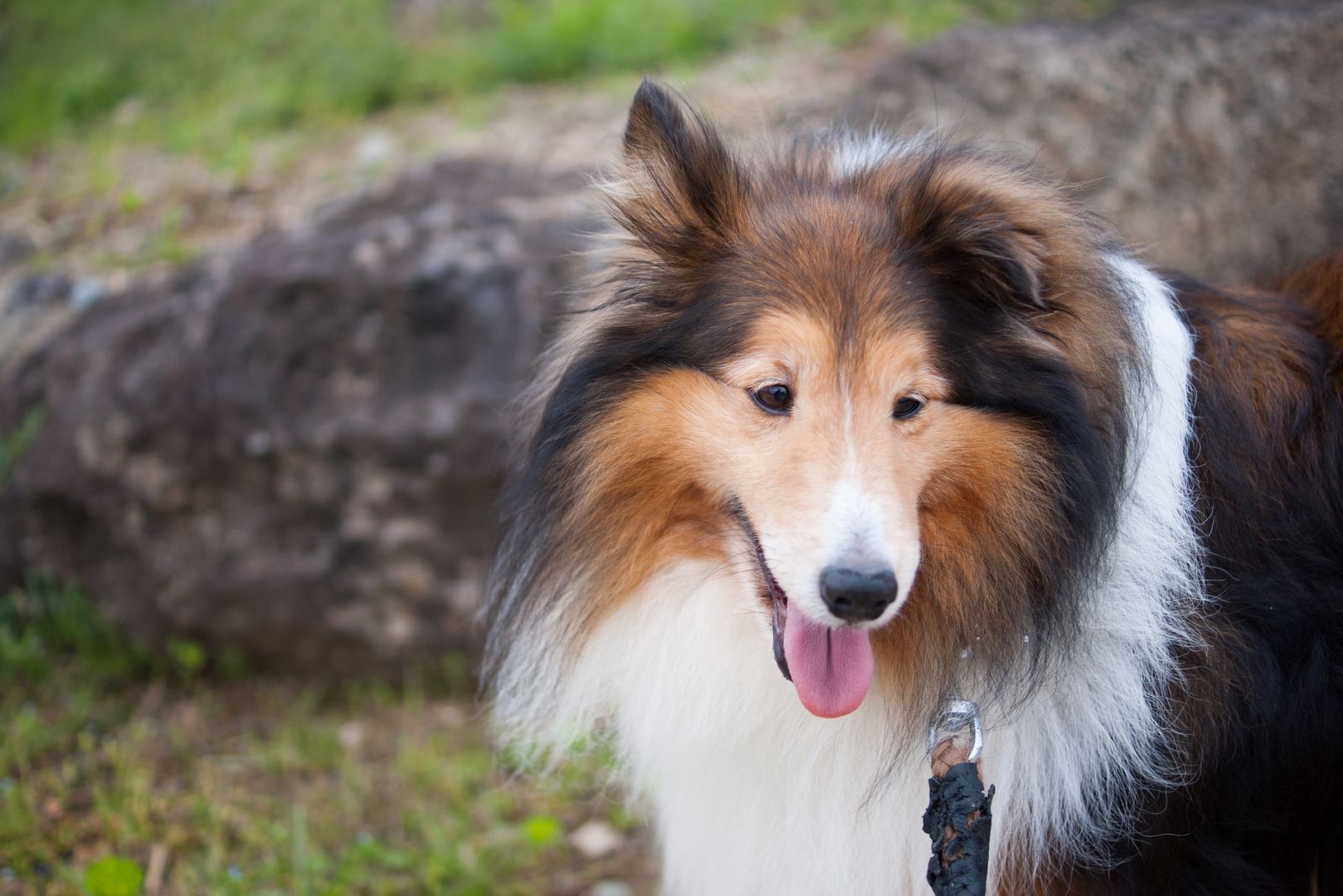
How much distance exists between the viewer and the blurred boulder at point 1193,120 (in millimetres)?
3980

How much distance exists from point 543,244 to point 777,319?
2.28 meters

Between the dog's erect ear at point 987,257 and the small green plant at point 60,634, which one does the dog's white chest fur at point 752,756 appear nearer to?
the dog's erect ear at point 987,257

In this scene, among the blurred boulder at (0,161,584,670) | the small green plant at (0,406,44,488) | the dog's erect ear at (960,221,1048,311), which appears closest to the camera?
the dog's erect ear at (960,221,1048,311)

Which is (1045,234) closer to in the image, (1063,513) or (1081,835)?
(1063,513)

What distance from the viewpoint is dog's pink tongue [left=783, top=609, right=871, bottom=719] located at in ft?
6.53

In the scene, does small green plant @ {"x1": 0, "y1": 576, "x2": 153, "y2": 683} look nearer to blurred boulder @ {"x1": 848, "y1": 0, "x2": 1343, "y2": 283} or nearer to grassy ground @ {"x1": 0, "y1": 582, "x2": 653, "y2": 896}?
grassy ground @ {"x1": 0, "y1": 582, "x2": 653, "y2": 896}

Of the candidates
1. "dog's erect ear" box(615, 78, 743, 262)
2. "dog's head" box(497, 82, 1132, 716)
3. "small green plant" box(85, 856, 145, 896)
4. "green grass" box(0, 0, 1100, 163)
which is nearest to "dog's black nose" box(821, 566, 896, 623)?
"dog's head" box(497, 82, 1132, 716)

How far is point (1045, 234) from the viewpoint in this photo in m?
2.08

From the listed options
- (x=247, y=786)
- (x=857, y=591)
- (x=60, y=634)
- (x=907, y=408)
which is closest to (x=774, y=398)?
(x=907, y=408)

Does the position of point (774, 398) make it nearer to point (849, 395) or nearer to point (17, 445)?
point (849, 395)

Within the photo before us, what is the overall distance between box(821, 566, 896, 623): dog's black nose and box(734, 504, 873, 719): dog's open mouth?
18 cm

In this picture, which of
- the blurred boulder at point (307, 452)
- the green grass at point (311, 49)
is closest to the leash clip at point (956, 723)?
the blurred boulder at point (307, 452)

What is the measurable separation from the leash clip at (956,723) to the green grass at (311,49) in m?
4.69

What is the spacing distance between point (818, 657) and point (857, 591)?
0.91 feet
